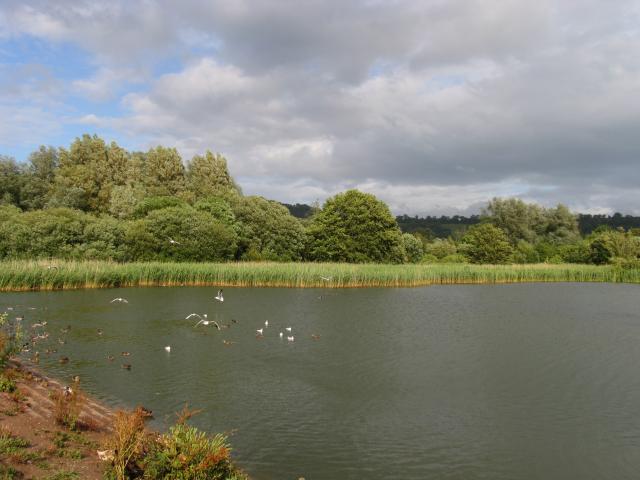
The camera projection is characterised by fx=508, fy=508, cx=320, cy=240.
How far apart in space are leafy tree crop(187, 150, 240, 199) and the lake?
Answer: 33225mm

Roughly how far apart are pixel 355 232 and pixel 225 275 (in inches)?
840

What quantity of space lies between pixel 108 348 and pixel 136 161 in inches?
1714

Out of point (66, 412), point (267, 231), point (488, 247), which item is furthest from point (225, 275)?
point (488, 247)

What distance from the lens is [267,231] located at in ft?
157

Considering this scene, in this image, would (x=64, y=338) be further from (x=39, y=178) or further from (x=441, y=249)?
(x=441, y=249)

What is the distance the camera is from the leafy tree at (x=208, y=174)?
55094mm

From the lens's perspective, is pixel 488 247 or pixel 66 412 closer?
pixel 66 412

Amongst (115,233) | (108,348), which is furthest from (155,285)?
(108,348)

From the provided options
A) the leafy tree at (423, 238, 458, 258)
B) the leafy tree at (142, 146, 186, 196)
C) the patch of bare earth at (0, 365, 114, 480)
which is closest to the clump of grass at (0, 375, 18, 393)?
the patch of bare earth at (0, 365, 114, 480)

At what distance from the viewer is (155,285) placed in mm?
31281

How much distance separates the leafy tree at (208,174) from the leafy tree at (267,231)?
24.1 ft

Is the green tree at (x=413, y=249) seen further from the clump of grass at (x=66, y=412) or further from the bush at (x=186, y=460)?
the bush at (x=186, y=460)

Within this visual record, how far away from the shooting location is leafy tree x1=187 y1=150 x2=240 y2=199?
5509cm

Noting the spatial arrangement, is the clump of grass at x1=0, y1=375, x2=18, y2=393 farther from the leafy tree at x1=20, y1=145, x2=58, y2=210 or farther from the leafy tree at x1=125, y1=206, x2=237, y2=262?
the leafy tree at x1=20, y1=145, x2=58, y2=210
